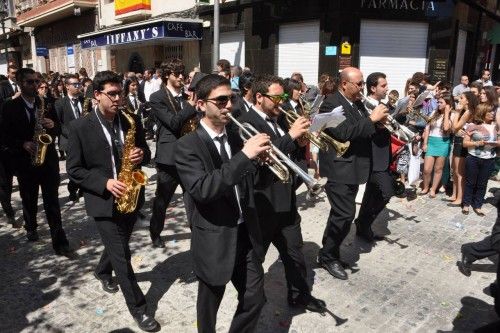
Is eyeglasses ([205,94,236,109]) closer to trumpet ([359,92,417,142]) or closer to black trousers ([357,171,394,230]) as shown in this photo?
trumpet ([359,92,417,142])

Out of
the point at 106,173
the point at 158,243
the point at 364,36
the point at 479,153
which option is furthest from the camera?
the point at 364,36

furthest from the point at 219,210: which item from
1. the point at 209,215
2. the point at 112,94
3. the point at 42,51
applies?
the point at 42,51

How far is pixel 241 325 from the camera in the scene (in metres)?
2.94

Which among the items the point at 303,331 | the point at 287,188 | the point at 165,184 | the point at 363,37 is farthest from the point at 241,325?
the point at 363,37

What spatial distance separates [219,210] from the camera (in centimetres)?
284

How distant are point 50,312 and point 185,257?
1.60 metres

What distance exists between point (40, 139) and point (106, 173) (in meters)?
1.87

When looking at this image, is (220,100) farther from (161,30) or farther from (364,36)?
(161,30)

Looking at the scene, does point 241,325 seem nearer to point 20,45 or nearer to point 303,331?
point 303,331

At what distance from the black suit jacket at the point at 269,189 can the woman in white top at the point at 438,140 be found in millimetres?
4743

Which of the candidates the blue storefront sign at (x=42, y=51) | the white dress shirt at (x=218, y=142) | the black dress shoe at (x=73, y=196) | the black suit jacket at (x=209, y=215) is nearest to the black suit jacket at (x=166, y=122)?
the white dress shirt at (x=218, y=142)

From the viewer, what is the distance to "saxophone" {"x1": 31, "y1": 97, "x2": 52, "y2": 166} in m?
5.08

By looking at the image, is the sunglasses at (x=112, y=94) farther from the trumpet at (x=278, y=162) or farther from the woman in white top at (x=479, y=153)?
the woman in white top at (x=479, y=153)

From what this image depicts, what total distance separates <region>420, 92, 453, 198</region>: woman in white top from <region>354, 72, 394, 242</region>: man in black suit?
2.76 m
